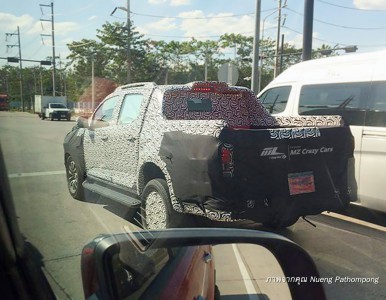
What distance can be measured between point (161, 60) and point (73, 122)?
182 cm

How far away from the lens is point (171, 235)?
1.49 m

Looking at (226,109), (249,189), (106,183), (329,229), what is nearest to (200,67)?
(249,189)

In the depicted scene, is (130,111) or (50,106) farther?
(130,111)

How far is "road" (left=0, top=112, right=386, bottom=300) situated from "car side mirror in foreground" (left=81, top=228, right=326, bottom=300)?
0.34 metres

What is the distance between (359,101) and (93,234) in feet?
14.1

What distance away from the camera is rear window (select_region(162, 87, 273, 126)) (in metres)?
5.32

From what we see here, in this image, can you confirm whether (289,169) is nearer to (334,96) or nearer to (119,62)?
(119,62)

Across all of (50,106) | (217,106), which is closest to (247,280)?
(50,106)

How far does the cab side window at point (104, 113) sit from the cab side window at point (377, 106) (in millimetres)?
3355

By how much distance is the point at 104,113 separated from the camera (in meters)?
4.89

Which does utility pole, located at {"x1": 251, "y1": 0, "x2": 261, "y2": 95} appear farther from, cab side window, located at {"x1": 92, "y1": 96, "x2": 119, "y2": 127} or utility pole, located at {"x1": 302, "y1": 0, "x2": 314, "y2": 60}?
utility pole, located at {"x1": 302, "y1": 0, "x2": 314, "y2": 60}

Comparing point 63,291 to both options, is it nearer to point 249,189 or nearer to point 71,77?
point 71,77

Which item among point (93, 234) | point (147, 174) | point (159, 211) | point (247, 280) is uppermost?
point (147, 174)

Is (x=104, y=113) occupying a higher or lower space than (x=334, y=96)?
lower
